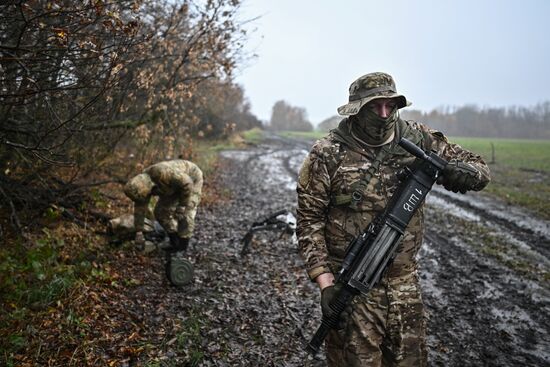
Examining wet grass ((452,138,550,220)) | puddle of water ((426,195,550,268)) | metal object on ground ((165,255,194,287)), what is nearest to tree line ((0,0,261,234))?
metal object on ground ((165,255,194,287))

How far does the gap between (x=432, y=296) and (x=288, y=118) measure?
341 feet

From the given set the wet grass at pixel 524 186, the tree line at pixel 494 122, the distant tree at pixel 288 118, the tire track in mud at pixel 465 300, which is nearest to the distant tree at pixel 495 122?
the tree line at pixel 494 122

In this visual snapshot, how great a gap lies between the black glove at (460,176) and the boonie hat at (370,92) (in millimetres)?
611

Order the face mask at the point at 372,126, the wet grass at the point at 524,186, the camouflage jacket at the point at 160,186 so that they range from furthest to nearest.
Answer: the wet grass at the point at 524,186, the camouflage jacket at the point at 160,186, the face mask at the point at 372,126

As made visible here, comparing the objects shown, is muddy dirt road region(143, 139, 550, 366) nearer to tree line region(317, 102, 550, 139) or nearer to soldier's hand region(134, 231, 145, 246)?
soldier's hand region(134, 231, 145, 246)

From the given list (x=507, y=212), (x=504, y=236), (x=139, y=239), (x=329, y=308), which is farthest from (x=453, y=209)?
(x=329, y=308)

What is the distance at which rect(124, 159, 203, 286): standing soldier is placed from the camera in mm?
7207

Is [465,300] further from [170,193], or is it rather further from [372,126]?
[170,193]

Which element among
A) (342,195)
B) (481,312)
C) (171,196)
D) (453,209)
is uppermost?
(342,195)

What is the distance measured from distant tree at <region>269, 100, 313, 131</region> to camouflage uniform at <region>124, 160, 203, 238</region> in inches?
3957

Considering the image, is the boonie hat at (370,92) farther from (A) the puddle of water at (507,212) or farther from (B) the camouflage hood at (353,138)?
(A) the puddle of water at (507,212)

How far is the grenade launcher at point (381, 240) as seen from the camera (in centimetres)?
295

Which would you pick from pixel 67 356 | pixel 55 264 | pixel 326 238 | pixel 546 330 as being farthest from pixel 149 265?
pixel 546 330

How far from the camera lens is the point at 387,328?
3.09 metres
